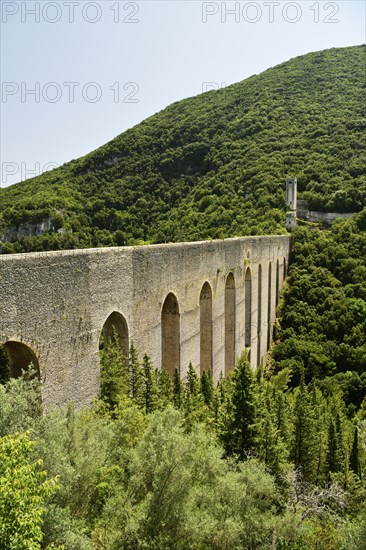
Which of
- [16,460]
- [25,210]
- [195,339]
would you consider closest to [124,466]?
[16,460]

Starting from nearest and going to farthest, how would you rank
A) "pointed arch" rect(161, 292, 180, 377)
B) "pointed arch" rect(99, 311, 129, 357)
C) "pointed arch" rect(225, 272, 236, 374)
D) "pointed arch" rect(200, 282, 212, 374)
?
"pointed arch" rect(99, 311, 129, 357), "pointed arch" rect(161, 292, 180, 377), "pointed arch" rect(200, 282, 212, 374), "pointed arch" rect(225, 272, 236, 374)

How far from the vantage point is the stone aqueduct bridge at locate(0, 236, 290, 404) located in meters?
9.47

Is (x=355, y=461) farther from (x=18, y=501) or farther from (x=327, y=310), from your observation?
(x=327, y=310)

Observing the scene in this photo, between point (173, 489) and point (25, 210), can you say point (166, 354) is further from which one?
point (25, 210)

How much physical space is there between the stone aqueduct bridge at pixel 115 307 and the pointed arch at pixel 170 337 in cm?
3

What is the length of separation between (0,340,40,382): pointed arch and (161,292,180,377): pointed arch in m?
6.88

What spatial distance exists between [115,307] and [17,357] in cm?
312

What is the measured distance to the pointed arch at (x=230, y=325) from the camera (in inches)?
907

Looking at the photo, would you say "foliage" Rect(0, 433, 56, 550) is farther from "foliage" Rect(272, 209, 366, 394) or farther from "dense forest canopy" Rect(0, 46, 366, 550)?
"foliage" Rect(272, 209, 366, 394)

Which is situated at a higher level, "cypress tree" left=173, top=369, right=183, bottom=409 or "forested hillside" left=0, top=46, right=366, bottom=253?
"forested hillside" left=0, top=46, right=366, bottom=253

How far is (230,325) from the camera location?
23609 mm

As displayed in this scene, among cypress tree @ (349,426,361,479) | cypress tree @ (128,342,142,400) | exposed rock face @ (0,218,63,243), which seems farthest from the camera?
exposed rock face @ (0,218,63,243)

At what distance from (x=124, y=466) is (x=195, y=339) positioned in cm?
974

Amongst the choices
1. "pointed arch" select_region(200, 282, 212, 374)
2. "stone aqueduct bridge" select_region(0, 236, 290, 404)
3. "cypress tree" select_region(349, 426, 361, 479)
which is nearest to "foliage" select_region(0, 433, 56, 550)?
"stone aqueduct bridge" select_region(0, 236, 290, 404)
